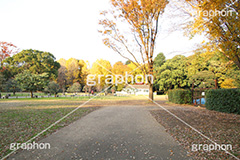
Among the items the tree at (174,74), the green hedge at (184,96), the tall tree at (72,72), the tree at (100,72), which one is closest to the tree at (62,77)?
the tall tree at (72,72)

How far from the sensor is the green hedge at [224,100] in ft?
29.9

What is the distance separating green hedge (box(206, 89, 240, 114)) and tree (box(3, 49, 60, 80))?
34470mm

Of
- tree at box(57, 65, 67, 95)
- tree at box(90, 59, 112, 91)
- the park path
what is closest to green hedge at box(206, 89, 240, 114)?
the park path

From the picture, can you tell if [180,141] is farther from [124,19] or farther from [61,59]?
[61,59]

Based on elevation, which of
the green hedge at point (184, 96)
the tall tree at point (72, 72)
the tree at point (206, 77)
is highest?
the tall tree at point (72, 72)

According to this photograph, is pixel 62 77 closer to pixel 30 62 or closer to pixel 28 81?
pixel 30 62

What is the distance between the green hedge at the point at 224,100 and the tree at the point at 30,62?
34.5m

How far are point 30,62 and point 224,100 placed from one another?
4075cm

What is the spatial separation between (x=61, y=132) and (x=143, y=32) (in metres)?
13.5

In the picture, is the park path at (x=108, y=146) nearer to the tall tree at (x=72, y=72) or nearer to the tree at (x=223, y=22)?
the tree at (x=223, y=22)

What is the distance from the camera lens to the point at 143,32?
53.1 feet

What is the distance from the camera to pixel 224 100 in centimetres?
1000

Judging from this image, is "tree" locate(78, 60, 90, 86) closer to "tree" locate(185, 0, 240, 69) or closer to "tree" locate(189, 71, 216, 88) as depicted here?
"tree" locate(189, 71, 216, 88)

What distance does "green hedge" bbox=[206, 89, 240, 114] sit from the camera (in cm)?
912
